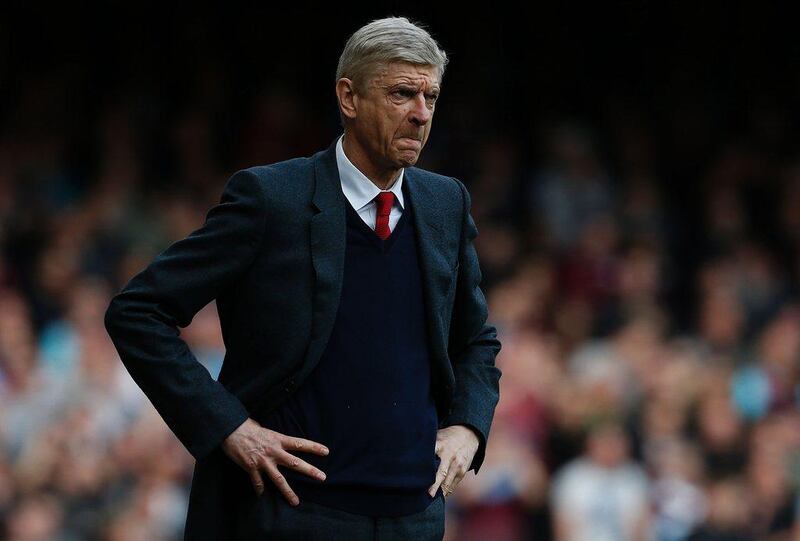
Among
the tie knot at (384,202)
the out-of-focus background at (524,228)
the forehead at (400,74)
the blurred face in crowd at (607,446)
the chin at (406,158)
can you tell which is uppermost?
the forehead at (400,74)

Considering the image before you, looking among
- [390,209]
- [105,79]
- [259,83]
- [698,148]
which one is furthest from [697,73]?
[390,209]

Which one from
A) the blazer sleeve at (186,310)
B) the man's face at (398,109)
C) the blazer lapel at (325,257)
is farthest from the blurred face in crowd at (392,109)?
the blazer sleeve at (186,310)

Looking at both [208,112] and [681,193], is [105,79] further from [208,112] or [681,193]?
[681,193]

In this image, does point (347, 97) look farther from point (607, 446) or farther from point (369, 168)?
point (607, 446)

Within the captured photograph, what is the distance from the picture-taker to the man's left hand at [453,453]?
3.23 metres

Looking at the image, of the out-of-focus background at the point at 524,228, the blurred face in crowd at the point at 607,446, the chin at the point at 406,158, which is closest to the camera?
the chin at the point at 406,158

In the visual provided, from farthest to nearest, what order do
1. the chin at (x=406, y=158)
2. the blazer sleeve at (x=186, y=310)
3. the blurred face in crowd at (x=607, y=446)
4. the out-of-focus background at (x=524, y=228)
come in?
1. the blurred face in crowd at (x=607, y=446)
2. the out-of-focus background at (x=524, y=228)
3. the chin at (x=406, y=158)
4. the blazer sleeve at (x=186, y=310)

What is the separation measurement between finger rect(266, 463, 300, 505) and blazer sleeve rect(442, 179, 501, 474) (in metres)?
0.42

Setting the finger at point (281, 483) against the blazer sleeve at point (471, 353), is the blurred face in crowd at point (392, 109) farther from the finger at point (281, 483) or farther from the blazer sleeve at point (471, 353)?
the finger at point (281, 483)

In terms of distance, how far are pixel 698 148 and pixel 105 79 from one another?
3.99 meters

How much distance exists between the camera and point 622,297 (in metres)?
9.38

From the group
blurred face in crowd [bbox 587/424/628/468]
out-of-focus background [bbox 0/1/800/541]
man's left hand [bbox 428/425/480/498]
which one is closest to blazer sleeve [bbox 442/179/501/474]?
man's left hand [bbox 428/425/480/498]

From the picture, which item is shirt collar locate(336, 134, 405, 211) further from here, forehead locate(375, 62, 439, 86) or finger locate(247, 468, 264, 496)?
finger locate(247, 468, 264, 496)

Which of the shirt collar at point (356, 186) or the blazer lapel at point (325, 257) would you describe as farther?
the shirt collar at point (356, 186)
